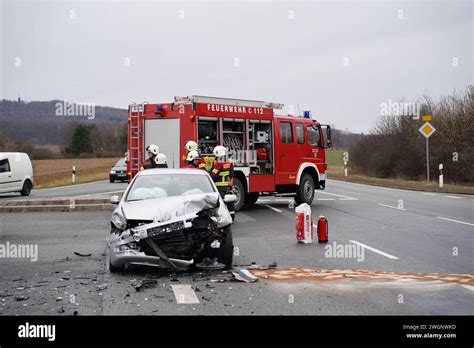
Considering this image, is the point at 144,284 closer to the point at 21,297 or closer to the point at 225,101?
the point at 21,297

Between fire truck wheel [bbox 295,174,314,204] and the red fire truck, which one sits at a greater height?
the red fire truck

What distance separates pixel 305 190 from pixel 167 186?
1123 cm

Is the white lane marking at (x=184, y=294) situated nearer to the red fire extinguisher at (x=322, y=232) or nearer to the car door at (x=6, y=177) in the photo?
the red fire extinguisher at (x=322, y=232)

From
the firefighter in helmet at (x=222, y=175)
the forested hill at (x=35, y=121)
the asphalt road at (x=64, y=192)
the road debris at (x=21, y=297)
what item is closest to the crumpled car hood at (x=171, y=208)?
the road debris at (x=21, y=297)

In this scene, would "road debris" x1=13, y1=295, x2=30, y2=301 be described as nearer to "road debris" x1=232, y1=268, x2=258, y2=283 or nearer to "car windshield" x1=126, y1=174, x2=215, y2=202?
"road debris" x1=232, y1=268, x2=258, y2=283

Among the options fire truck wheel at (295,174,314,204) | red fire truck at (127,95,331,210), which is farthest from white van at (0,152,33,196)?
fire truck wheel at (295,174,314,204)

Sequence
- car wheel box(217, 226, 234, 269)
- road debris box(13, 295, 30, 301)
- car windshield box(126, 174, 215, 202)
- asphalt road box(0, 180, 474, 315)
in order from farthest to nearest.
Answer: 1. car windshield box(126, 174, 215, 202)
2. car wheel box(217, 226, 234, 269)
3. road debris box(13, 295, 30, 301)
4. asphalt road box(0, 180, 474, 315)

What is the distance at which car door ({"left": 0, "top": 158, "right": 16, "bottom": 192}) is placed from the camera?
27109 millimetres

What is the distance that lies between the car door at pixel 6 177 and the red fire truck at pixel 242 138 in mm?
11275

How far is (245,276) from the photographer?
816 centimetres

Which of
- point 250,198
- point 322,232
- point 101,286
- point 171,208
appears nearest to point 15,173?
point 250,198

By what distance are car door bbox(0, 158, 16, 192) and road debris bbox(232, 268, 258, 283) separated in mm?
21202

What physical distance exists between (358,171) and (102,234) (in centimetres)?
4345

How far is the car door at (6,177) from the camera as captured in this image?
27.1 meters
